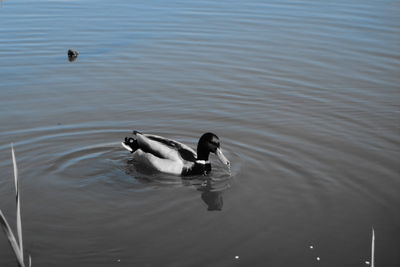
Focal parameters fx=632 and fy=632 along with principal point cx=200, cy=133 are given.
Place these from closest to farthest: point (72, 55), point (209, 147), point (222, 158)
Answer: point (222, 158), point (209, 147), point (72, 55)

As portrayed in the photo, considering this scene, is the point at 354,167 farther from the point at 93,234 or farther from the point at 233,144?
the point at 93,234

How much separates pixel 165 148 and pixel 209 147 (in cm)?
73

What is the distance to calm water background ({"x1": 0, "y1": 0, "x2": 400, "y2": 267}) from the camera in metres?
7.48

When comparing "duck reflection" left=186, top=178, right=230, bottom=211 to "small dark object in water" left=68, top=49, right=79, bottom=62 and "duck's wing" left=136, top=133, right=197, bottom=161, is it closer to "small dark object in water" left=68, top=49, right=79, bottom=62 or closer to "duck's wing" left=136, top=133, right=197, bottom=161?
"duck's wing" left=136, top=133, right=197, bottom=161

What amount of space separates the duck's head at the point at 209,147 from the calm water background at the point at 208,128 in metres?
0.33

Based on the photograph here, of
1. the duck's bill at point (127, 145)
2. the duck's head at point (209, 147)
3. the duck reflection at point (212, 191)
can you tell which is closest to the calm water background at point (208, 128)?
the duck reflection at point (212, 191)

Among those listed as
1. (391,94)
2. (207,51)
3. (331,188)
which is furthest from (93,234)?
(207,51)

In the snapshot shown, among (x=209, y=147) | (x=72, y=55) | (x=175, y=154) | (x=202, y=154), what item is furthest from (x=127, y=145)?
(x=72, y=55)

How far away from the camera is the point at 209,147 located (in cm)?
966

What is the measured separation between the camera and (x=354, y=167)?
31.4 ft

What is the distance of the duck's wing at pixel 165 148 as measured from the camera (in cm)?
977

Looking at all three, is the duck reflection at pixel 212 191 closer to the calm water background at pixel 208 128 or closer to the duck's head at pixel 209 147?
the calm water background at pixel 208 128

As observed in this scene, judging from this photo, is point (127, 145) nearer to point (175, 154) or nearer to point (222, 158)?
point (175, 154)

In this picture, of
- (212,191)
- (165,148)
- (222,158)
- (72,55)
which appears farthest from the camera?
(72,55)
